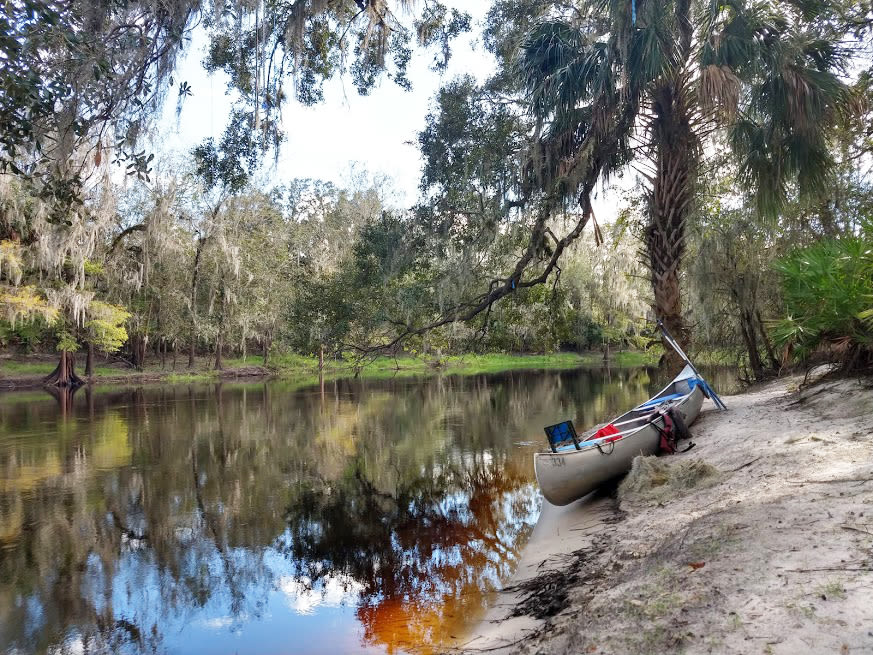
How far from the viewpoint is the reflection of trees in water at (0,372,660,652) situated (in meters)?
5.93

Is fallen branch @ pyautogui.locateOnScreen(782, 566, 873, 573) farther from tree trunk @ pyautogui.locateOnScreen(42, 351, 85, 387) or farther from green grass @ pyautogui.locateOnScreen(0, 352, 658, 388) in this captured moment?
tree trunk @ pyautogui.locateOnScreen(42, 351, 85, 387)

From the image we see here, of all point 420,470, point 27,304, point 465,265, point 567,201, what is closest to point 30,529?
point 420,470

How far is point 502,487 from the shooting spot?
9.95 m

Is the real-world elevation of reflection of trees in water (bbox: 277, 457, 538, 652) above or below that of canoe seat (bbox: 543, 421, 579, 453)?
below

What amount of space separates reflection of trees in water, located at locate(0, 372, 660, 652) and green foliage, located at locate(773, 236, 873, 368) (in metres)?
4.32

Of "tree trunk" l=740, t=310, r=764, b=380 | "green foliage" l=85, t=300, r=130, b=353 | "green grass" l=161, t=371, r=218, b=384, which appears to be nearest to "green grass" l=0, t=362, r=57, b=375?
"green grass" l=161, t=371, r=218, b=384

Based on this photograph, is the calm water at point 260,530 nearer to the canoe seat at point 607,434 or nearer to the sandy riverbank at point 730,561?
the sandy riverbank at point 730,561

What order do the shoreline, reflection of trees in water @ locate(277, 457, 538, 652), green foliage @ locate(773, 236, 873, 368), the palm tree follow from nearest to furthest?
reflection of trees in water @ locate(277, 457, 538, 652) → green foliage @ locate(773, 236, 873, 368) → the palm tree → the shoreline

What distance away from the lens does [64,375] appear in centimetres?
2927

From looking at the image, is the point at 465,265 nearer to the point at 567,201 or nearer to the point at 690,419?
the point at 567,201

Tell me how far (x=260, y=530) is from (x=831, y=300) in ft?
25.6

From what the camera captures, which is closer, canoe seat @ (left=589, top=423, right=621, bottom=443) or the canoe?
the canoe

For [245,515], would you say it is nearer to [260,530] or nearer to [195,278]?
[260,530]

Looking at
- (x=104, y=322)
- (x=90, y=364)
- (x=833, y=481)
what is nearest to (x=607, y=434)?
(x=833, y=481)
